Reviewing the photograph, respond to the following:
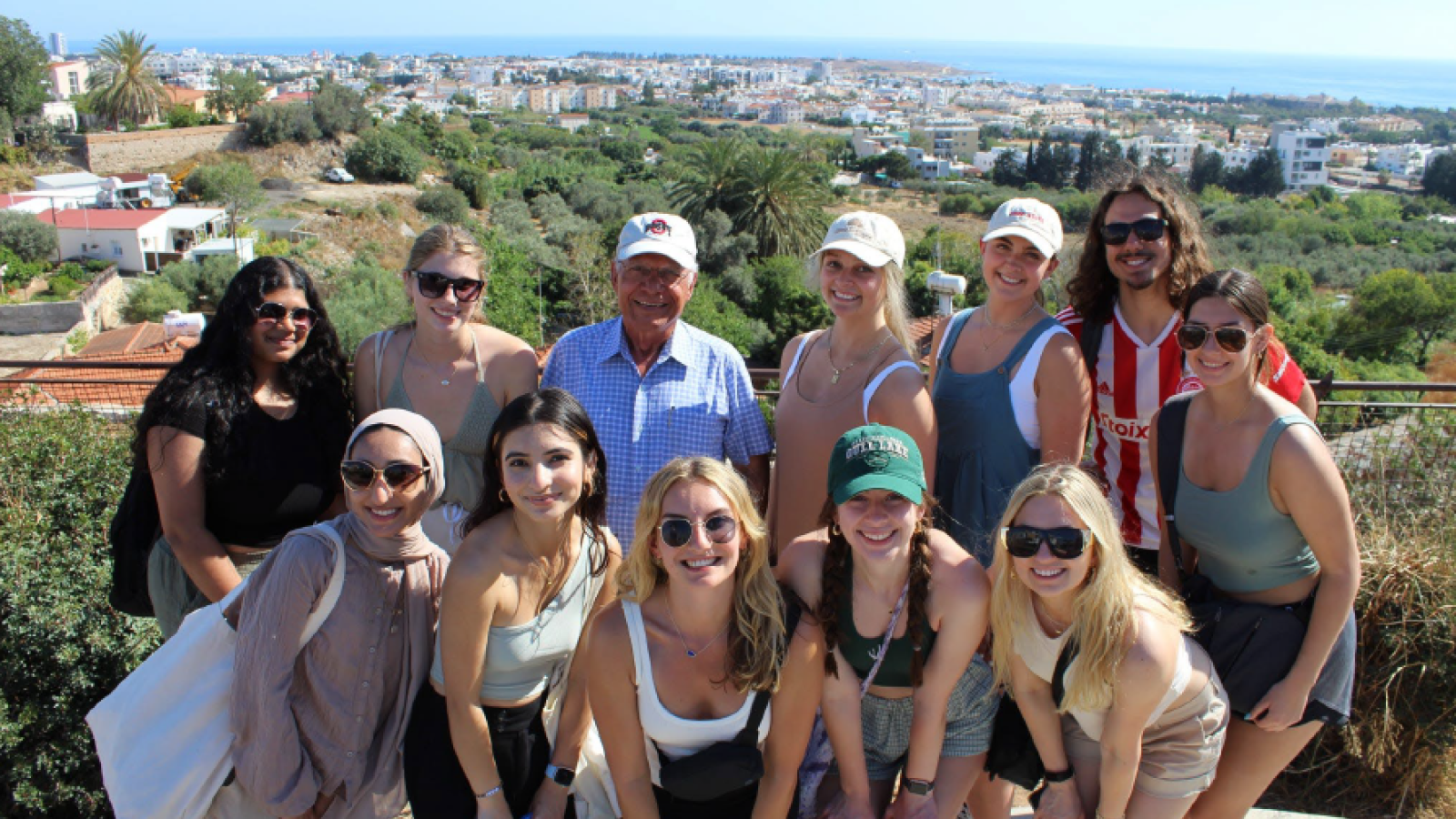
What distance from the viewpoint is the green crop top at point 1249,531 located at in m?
2.42

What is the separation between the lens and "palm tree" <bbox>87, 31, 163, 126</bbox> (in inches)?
2440

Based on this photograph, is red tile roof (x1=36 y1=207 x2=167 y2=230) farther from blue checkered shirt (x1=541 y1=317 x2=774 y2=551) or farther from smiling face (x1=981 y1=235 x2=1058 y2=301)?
smiling face (x1=981 y1=235 x2=1058 y2=301)

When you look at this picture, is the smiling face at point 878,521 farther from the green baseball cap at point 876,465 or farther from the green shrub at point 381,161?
the green shrub at point 381,161

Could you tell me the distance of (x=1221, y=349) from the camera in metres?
2.48

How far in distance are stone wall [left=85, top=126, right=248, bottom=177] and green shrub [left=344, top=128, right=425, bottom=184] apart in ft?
21.1

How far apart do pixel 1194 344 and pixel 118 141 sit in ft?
208

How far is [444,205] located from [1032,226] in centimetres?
5030

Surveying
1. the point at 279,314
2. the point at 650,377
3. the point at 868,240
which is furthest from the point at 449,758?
the point at 868,240

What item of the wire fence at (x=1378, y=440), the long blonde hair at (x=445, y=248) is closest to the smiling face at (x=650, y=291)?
the long blonde hair at (x=445, y=248)

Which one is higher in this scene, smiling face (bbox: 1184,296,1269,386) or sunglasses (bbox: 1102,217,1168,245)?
sunglasses (bbox: 1102,217,1168,245)

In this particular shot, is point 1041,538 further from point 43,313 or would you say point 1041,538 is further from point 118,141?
point 118,141

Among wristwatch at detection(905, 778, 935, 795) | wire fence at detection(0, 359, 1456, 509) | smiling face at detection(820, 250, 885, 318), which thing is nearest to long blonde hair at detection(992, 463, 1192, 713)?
wristwatch at detection(905, 778, 935, 795)

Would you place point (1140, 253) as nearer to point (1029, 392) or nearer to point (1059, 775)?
point (1029, 392)

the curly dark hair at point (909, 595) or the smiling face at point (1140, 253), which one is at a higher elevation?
the smiling face at point (1140, 253)
